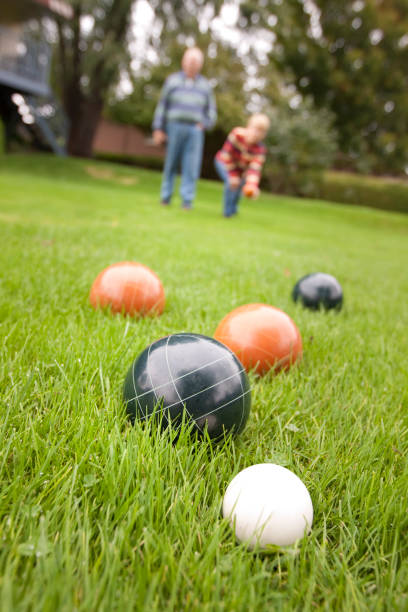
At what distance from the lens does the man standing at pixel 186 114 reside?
7.83 m

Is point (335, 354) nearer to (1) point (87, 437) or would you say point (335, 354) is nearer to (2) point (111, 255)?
(1) point (87, 437)

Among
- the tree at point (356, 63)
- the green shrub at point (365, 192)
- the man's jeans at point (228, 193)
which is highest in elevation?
the tree at point (356, 63)

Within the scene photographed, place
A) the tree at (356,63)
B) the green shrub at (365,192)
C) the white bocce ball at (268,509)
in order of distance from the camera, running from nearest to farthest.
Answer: the white bocce ball at (268,509), the green shrub at (365,192), the tree at (356,63)

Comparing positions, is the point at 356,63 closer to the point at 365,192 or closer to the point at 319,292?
the point at 365,192

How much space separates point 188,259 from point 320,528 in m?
3.54

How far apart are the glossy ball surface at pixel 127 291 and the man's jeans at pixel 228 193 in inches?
249

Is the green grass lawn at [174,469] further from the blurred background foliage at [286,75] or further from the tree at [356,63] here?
the tree at [356,63]

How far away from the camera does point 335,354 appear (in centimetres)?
237

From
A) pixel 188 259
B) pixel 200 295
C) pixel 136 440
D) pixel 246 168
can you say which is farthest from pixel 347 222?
pixel 136 440

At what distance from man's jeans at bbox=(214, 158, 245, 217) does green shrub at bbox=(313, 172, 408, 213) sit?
543 inches

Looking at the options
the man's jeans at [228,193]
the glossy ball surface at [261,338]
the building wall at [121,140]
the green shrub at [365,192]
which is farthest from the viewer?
the building wall at [121,140]

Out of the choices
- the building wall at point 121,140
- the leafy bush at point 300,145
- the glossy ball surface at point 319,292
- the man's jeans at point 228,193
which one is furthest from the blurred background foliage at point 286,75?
the glossy ball surface at point 319,292

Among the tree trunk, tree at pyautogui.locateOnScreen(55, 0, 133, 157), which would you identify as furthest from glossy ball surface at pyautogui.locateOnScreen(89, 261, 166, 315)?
the tree trunk

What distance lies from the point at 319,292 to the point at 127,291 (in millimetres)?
1499
